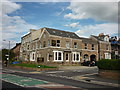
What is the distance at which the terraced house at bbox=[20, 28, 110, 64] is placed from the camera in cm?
3266

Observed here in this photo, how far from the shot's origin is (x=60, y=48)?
33.5 m

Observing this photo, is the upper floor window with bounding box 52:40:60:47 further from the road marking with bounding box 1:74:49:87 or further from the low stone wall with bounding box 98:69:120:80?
the road marking with bounding box 1:74:49:87

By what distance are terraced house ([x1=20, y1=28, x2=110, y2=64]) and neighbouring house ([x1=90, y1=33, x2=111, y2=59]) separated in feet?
4.05

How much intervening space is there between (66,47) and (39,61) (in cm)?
749

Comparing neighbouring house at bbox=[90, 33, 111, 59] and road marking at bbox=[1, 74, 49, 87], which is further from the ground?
neighbouring house at bbox=[90, 33, 111, 59]

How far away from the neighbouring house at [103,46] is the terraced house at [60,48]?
4.05ft

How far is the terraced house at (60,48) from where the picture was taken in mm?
32656

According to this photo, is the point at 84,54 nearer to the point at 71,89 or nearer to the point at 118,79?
the point at 118,79

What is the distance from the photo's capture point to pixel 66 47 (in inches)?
1385

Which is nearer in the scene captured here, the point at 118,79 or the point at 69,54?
the point at 118,79

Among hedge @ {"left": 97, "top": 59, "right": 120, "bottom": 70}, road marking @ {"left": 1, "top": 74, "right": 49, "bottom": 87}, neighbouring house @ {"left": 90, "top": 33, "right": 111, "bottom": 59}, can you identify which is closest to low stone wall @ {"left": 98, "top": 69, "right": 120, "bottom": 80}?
hedge @ {"left": 97, "top": 59, "right": 120, "bottom": 70}

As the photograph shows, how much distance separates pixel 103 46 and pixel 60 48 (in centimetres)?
1676

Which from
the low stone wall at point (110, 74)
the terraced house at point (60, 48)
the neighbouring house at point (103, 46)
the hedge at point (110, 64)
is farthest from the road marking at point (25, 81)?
the neighbouring house at point (103, 46)

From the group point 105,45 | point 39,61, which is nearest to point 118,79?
point 39,61
